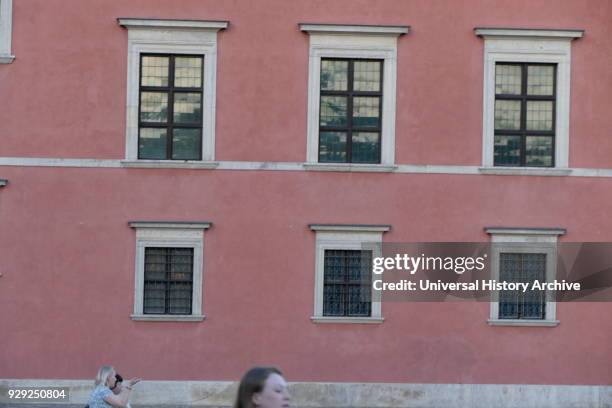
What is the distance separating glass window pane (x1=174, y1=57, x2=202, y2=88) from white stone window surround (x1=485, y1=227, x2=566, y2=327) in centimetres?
598

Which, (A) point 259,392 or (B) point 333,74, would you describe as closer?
(A) point 259,392

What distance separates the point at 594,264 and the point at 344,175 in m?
4.88

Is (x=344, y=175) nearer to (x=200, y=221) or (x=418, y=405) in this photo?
(x=200, y=221)

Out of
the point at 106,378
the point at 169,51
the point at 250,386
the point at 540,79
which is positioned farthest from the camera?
the point at 540,79

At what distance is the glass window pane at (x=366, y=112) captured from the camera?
993 inches

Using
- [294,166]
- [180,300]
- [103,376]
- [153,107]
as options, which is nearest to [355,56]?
[294,166]

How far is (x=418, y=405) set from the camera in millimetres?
24906

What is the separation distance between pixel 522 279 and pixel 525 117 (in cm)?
299

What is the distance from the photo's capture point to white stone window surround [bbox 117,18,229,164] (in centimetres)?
2489

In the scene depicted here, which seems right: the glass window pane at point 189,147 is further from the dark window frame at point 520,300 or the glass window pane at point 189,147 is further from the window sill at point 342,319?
the dark window frame at point 520,300

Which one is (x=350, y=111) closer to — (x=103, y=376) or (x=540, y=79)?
(x=540, y=79)

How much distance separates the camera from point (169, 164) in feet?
81.8

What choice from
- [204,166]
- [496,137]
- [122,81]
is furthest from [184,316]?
[496,137]

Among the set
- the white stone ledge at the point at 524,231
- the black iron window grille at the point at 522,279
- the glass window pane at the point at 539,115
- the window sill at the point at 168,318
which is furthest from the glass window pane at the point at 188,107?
the black iron window grille at the point at 522,279
